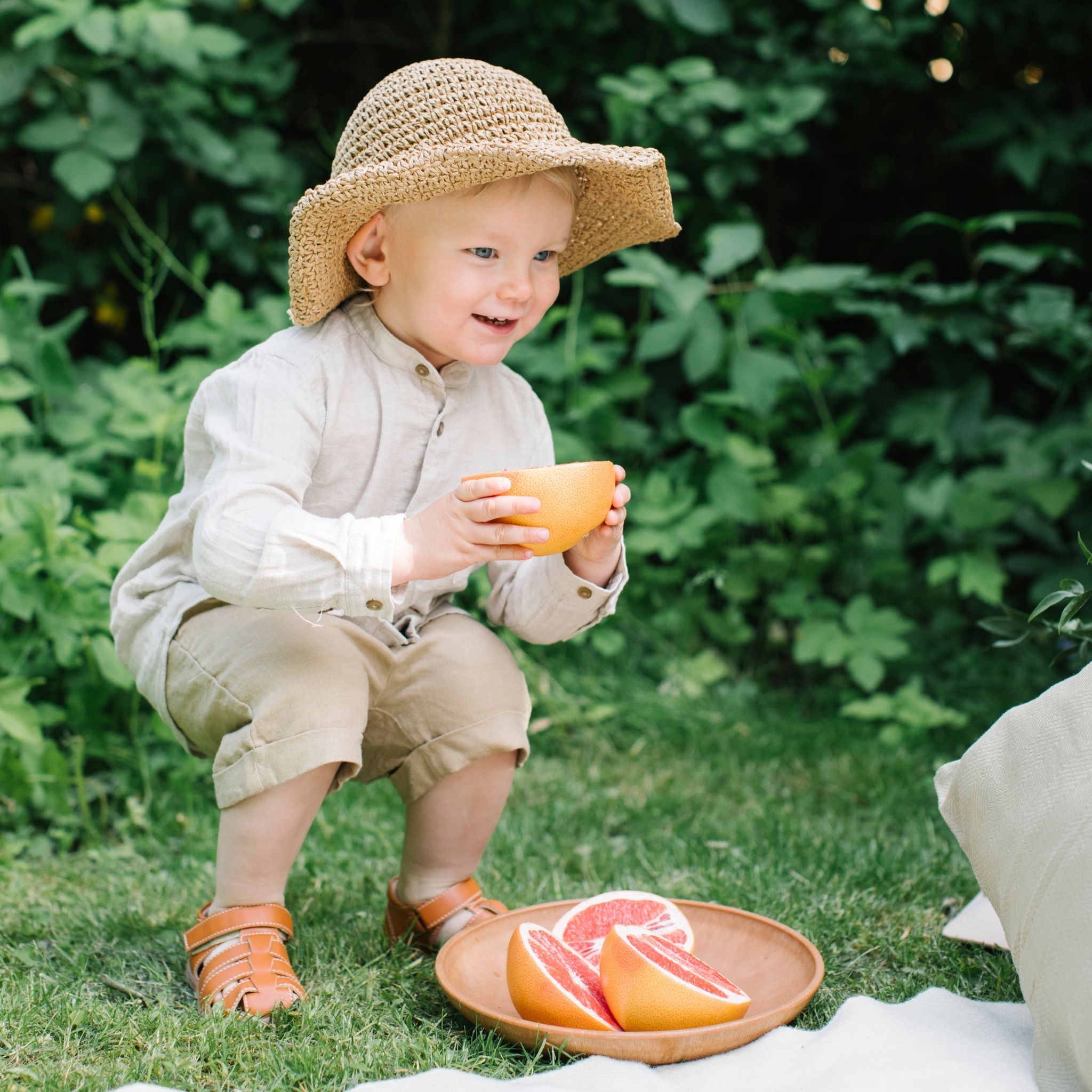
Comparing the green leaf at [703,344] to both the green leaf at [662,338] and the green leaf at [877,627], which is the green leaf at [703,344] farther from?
the green leaf at [877,627]

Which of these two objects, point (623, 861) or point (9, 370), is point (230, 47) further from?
point (623, 861)

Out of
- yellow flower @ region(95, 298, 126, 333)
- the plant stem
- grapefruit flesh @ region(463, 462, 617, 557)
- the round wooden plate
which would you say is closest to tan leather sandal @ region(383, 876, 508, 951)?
the round wooden plate

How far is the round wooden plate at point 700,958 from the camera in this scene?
1523 mm

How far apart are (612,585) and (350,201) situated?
2.26ft

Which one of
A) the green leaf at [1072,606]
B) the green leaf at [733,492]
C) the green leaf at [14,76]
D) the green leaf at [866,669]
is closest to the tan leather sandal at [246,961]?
the green leaf at [1072,606]

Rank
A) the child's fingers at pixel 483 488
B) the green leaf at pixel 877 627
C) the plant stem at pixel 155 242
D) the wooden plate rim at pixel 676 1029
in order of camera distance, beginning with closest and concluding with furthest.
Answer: the wooden plate rim at pixel 676 1029 < the child's fingers at pixel 483 488 < the green leaf at pixel 877 627 < the plant stem at pixel 155 242

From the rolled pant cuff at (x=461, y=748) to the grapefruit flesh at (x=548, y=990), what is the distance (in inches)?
14.8

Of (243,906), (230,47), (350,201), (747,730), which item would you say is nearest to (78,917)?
(243,906)

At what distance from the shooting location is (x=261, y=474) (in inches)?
68.0

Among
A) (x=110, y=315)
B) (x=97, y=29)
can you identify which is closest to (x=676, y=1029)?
(x=97, y=29)

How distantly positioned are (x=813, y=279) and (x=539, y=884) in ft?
6.26

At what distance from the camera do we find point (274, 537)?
5.41ft

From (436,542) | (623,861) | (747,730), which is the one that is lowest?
(747,730)

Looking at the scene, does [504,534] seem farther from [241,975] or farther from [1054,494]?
[1054,494]
